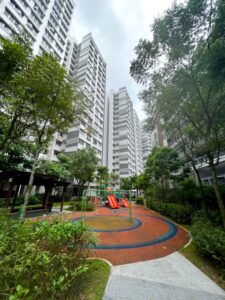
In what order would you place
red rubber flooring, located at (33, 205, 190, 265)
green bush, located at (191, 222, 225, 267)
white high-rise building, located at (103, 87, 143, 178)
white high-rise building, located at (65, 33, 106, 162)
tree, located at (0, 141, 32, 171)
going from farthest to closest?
1. white high-rise building, located at (103, 87, 143, 178)
2. white high-rise building, located at (65, 33, 106, 162)
3. tree, located at (0, 141, 32, 171)
4. red rubber flooring, located at (33, 205, 190, 265)
5. green bush, located at (191, 222, 225, 267)

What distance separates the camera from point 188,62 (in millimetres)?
5539

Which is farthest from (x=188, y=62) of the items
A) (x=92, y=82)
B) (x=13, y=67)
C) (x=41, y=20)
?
(x=92, y=82)

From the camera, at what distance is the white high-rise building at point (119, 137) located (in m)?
44.2

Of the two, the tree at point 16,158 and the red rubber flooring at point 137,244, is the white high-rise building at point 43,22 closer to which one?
the tree at point 16,158

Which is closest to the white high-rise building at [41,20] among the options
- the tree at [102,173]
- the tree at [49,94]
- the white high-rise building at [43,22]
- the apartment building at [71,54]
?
the white high-rise building at [43,22]

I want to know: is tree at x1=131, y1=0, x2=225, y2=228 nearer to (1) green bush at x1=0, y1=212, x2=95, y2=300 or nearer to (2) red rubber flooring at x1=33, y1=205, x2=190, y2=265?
(2) red rubber flooring at x1=33, y1=205, x2=190, y2=265

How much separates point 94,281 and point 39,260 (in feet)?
6.16

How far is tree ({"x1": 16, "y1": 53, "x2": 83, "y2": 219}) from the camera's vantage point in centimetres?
507

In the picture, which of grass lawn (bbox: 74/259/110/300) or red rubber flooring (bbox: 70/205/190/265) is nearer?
grass lawn (bbox: 74/259/110/300)

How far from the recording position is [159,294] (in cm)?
256

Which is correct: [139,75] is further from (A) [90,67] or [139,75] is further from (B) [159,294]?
(A) [90,67]

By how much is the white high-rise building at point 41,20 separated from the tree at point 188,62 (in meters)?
14.4

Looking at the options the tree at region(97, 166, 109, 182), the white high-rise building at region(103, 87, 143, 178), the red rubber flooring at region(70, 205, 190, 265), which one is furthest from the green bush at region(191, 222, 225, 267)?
the white high-rise building at region(103, 87, 143, 178)

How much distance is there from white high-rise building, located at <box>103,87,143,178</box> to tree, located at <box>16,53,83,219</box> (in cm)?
3626
